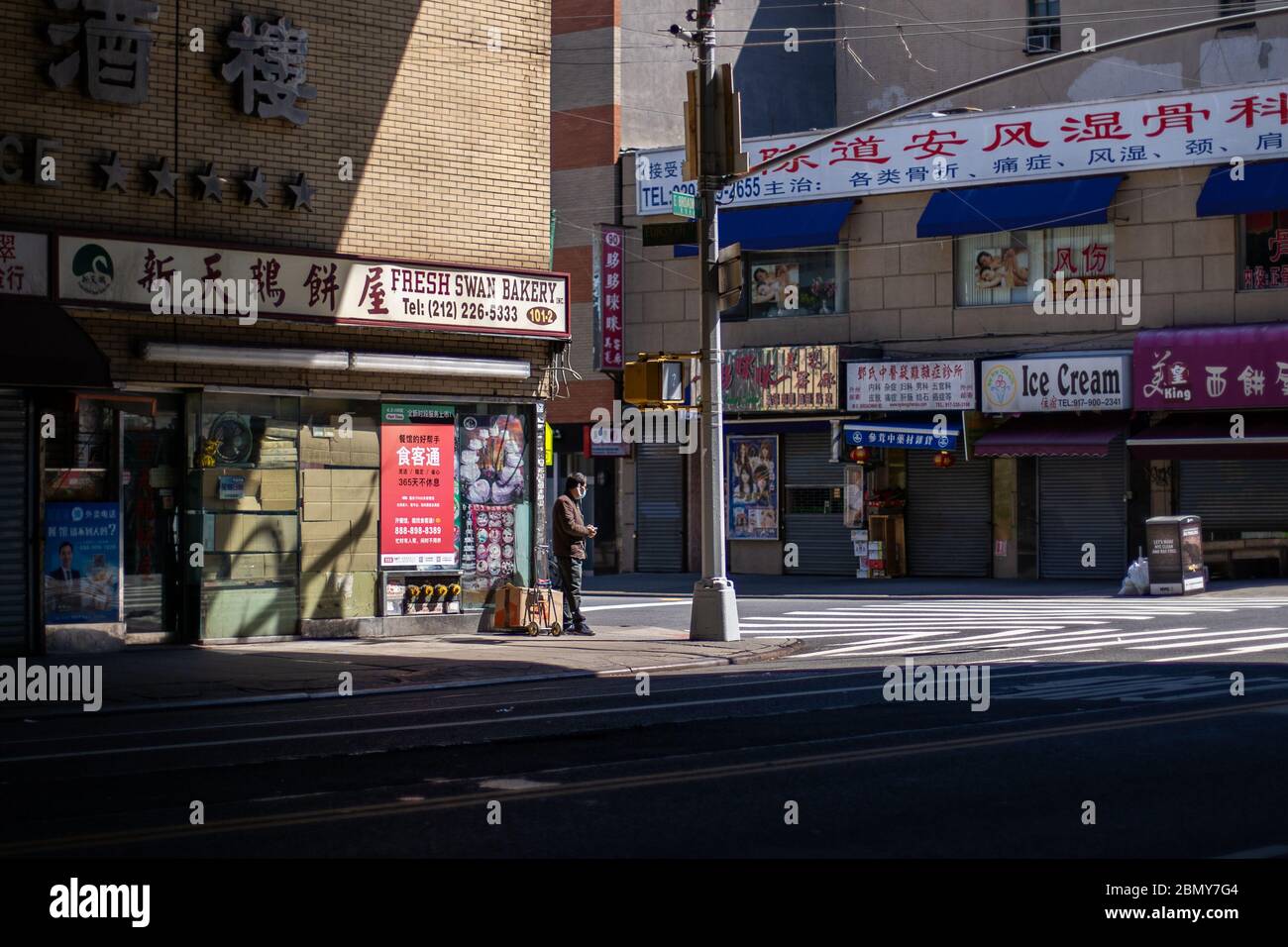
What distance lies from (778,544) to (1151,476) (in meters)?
8.49

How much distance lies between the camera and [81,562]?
57.9 ft

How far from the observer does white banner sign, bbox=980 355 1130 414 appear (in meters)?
31.4

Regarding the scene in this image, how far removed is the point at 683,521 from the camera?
3791 centimetres

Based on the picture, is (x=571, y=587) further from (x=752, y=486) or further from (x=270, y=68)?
(x=752, y=486)

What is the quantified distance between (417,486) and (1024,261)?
17279 mm

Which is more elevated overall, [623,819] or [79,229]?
[79,229]

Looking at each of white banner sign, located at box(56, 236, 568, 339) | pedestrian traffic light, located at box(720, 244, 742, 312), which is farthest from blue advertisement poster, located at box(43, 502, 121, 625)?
pedestrian traffic light, located at box(720, 244, 742, 312)

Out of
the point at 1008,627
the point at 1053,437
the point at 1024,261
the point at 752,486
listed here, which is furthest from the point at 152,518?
the point at 1024,261

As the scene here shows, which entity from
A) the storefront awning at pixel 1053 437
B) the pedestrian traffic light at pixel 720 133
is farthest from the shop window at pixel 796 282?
the pedestrian traffic light at pixel 720 133

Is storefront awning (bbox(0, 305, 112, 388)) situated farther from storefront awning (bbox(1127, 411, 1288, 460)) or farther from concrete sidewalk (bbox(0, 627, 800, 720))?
storefront awning (bbox(1127, 411, 1288, 460))

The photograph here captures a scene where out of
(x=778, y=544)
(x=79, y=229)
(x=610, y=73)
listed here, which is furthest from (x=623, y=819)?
(x=610, y=73)

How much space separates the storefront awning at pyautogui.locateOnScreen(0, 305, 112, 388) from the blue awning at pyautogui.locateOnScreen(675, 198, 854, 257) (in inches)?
779

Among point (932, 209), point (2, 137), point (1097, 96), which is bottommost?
point (2, 137)
